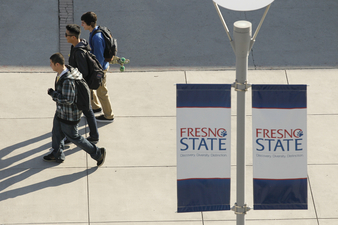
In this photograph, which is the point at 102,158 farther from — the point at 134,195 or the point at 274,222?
the point at 274,222

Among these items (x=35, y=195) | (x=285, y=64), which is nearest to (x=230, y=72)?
(x=285, y=64)

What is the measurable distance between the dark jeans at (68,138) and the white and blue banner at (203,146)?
7.91 feet

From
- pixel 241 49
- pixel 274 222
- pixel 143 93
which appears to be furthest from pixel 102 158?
pixel 241 49

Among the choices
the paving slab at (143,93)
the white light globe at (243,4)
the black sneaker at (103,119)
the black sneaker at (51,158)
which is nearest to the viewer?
the white light globe at (243,4)

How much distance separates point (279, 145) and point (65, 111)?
3216 mm

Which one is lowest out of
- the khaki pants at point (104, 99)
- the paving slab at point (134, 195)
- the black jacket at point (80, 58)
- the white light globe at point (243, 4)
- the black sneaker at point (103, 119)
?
the paving slab at point (134, 195)

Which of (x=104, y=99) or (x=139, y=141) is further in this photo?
(x=104, y=99)

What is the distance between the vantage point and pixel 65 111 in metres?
6.84

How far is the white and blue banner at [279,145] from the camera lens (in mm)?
4645

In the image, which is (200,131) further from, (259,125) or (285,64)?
(285,64)

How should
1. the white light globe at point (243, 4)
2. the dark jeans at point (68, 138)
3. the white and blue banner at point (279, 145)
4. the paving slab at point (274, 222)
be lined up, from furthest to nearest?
1. the dark jeans at point (68, 138)
2. the paving slab at point (274, 222)
3. the white and blue banner at point (279, 145)
4. the white light globe at point (243, 4)

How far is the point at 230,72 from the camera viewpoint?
966 cm

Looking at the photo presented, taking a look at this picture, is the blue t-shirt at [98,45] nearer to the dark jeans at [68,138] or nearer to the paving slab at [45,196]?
the dark jeans at [68,138]

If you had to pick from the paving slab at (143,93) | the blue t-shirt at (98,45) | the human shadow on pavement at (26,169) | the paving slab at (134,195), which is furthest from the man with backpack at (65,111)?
the paving slab at (143,93)
